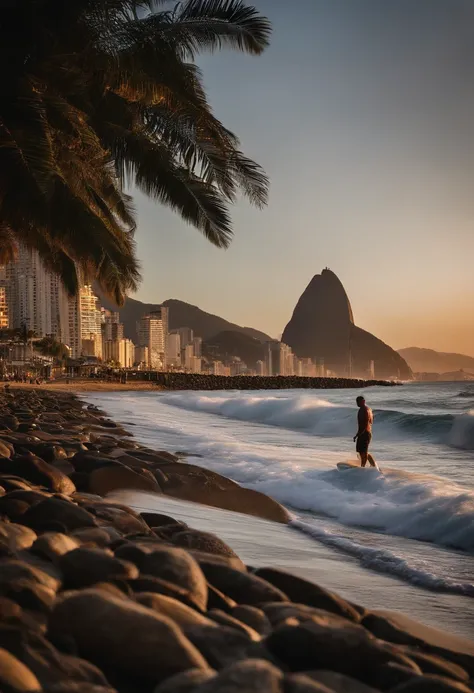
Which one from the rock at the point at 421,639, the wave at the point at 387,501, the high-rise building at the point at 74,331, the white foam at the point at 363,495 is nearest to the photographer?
the rock at the point at 421,639

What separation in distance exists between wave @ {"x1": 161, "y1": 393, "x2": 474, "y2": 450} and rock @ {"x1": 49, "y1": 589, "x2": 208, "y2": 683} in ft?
53.2

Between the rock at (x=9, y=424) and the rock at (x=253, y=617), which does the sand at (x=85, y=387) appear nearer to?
the rock at (x=9, y=424)

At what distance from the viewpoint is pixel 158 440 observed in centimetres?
1473

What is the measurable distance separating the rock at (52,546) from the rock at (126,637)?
571 mm

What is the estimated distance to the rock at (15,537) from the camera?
9.80ft

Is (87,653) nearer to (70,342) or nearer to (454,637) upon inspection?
(454,637)

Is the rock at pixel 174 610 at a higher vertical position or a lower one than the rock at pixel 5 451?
lower

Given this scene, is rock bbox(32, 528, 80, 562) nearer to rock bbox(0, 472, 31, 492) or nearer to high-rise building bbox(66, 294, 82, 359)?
rock bbox(0, 472, 31, 492)

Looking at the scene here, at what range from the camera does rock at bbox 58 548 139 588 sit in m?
2.70

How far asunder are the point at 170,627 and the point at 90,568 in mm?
624

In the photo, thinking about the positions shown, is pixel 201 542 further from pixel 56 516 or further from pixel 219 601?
pixel 219 601

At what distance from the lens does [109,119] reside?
11438 mm

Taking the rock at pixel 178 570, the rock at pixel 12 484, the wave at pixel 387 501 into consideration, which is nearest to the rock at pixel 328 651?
the rock at pixel 178 570

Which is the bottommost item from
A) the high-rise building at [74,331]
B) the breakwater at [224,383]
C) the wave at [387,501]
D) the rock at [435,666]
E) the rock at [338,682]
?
the breakwater at [224,383]
